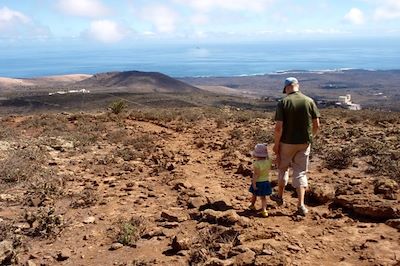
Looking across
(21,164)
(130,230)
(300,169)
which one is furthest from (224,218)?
(21,164)

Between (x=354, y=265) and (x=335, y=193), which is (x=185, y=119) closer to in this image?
(x=335, y=193)

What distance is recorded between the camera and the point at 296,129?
546cm

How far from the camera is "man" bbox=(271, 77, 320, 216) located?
5414mm

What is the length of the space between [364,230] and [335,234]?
0.38m

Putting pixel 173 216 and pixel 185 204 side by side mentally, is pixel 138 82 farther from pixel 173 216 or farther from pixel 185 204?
pixel 173 216

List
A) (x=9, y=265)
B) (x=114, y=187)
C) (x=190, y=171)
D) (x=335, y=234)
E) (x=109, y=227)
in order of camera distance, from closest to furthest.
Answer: (x=9, y=265)
(x=335, y=234)
(x=109, y=227)
(x=114, y=187)
(x=190, y=171)

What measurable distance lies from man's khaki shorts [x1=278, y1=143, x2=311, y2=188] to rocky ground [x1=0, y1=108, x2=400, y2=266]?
0.42 metres

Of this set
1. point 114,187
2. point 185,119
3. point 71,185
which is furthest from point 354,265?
point 185,119

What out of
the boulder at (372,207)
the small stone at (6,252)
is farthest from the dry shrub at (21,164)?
the boulder at (372,207)

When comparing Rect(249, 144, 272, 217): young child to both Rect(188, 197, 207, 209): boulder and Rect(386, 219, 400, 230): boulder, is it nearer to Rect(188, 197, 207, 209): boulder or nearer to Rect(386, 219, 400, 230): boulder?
Rect(188, 197, 207, 209): boulder

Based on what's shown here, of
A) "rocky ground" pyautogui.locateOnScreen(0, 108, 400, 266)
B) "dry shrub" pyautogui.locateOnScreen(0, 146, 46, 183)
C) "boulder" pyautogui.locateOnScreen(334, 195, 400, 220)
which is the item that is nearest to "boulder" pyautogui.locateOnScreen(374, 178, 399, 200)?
"rocky ground" pyautogui.locateOnScreen(0, 108, 400, 266)

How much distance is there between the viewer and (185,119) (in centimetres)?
1490

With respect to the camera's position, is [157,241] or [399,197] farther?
[399,197]

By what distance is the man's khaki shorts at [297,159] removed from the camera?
556cm
